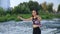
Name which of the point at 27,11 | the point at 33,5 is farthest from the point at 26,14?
the point at 33,5

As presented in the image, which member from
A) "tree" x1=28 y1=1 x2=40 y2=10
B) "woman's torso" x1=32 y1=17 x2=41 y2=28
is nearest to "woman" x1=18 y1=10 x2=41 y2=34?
"woman's torso" x1=32 y1=17 x2=41 y2=28

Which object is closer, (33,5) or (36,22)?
(36,22)

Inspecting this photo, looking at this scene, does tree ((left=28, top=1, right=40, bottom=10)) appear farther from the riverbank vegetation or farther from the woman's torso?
the woman's torso

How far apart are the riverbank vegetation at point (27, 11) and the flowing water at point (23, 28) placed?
8 centimetres

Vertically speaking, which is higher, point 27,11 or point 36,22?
point 27,11

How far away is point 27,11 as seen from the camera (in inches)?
134

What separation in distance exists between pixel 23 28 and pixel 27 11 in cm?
29

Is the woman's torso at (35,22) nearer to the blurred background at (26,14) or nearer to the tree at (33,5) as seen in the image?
the blurred background at (26,14)

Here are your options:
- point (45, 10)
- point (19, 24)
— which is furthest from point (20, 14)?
point (45, 10)

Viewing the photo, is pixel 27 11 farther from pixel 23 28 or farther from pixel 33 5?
pixel 23 28

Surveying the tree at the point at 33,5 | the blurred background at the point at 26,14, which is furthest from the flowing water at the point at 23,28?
the tree at the point at 33,5

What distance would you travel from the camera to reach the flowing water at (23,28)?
3.32 meters

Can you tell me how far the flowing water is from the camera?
3316 millimetres

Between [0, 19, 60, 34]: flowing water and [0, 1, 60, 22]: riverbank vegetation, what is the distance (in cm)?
8
